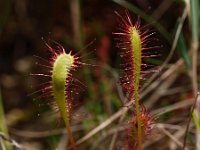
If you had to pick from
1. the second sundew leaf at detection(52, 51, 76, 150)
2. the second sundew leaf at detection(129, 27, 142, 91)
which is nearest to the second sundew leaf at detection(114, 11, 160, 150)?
the second sundew leaf at detection(129, 27, 142, 91)

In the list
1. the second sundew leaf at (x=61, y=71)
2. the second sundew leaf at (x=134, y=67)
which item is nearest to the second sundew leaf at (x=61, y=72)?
the second sundew leaf at (x=61, y=71)

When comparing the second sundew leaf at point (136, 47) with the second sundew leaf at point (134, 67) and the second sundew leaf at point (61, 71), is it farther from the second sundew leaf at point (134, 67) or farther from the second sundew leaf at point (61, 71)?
the second sundew leaf at point (61, 71)

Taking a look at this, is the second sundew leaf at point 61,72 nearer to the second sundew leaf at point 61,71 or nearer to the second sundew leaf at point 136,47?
the second sundew leaf at point 61,71

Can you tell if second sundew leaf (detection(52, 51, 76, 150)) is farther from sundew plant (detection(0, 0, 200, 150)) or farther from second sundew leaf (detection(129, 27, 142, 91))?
second sundew leaf (detection(129, 27, 142, 91))

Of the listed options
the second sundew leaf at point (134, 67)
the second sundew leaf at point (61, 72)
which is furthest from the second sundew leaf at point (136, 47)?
the second sundew leaf at point (61, 72)

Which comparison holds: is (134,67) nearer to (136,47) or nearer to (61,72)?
(136,47)

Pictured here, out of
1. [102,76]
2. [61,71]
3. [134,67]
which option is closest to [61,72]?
[61,71]

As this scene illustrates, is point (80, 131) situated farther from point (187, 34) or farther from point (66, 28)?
point (66, 28)

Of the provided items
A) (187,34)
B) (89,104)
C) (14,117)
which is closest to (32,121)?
(14,117)

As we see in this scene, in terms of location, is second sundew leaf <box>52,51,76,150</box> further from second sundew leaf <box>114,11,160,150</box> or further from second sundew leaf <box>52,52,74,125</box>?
second sundew leaf <box>114,11,160,150</box>

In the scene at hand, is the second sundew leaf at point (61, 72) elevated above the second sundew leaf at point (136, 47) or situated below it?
below

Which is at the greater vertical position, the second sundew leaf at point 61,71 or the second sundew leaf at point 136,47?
the second sundew leaf at point 136,47

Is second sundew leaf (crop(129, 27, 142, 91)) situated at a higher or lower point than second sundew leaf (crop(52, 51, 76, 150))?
higher
